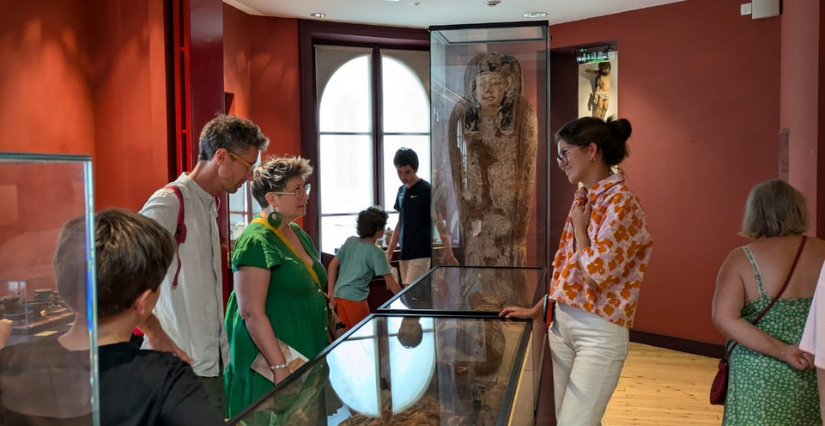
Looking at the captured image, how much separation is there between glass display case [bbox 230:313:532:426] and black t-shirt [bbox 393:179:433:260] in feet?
9.26

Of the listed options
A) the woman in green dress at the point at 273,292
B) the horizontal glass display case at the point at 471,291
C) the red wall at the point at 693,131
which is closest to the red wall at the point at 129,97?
the horizontal glass display case at the point at 471,291

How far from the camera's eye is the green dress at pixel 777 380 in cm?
215

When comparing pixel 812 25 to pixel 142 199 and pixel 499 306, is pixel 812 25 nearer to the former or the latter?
pixel 499 306

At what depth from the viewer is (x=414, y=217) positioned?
205 inches

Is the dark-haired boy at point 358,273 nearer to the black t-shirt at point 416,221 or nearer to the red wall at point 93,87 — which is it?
the red wall at point 93,87

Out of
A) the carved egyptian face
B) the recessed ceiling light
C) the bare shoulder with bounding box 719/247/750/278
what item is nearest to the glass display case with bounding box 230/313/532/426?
the bare shoulder with bounding box 719/247/750/278

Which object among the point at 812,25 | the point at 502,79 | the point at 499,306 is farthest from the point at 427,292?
the point at 812,25

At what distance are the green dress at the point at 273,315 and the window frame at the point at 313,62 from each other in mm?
4313

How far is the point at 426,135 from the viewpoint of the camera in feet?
24.5

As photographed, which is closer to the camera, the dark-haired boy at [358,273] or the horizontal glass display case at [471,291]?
the horizontal glass display case at [471,291]

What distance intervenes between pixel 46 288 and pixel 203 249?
4.98ft

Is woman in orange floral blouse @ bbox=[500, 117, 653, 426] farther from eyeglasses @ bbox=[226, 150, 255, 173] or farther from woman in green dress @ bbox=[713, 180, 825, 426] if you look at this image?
eyeglasses @ bbox=[226, 150, 255, 173]

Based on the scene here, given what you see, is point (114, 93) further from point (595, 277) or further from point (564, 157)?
point (595, 277)

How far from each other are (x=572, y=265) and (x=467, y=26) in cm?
232
